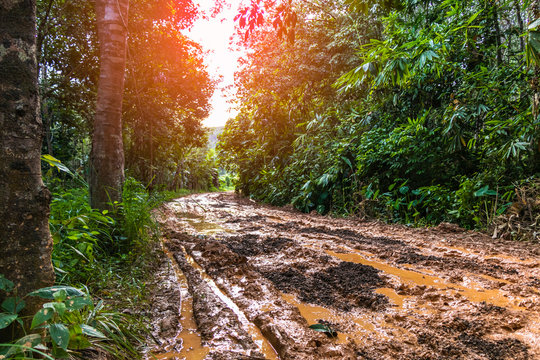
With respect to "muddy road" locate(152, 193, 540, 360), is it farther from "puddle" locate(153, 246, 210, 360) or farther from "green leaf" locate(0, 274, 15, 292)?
"green leaf" locate(0, 274, 15, 292)

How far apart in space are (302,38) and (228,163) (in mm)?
8651

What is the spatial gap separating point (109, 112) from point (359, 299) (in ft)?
11.1

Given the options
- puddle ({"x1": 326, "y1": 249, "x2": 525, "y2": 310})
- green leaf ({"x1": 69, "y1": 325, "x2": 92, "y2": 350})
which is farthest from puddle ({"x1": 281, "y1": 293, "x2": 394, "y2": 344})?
green leaf ({"x1": 69, "y1": 325, "x2": 92, "y2": 350})

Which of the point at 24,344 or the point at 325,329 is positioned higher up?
the point at 24,344

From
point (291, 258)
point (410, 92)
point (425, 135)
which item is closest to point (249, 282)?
point (291, 258)

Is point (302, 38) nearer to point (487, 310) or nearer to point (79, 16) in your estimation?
point (79, 16)

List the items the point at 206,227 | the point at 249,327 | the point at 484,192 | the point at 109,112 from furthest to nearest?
the point at 206,227 < the point at 484,192 < the point at 109,112 < the point at 249,327

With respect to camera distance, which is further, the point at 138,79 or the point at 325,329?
the point at 138,79

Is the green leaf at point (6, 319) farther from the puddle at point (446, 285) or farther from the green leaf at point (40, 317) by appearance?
the puddle at point (446, 285)

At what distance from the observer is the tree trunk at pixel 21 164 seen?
1259 millimetres

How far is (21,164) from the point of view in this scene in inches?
51.4

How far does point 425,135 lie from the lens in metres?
5.43

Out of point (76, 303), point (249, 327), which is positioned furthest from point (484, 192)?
A: point (76, 303)

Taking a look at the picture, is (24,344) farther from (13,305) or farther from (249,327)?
(249,327)
